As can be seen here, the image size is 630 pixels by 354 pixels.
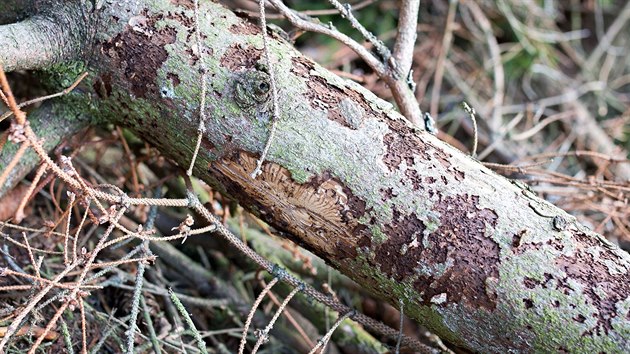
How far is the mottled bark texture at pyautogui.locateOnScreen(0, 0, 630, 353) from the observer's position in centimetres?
101

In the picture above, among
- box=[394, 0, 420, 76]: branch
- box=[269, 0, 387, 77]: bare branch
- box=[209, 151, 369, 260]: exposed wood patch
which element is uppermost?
box=[394, 0, 420, 76]: branch

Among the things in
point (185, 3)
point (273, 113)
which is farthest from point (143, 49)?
point (273, 113)

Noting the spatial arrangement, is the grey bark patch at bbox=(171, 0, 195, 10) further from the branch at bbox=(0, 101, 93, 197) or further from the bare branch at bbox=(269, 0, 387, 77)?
the branch at bbox=(0, 101, 93, 197)

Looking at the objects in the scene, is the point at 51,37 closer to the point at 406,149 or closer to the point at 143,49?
the point at 143,49

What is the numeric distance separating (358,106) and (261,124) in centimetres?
18

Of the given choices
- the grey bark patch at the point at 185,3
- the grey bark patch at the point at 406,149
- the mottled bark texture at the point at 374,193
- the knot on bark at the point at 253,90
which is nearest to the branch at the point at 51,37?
the mottled bark texture at the point at 374,193

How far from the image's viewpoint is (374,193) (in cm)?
104

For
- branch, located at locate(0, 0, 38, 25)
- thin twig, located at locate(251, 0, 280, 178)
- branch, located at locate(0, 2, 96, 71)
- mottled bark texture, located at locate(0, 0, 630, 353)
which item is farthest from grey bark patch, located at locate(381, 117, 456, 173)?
branch, located at locate(0, 0, 38, 25)

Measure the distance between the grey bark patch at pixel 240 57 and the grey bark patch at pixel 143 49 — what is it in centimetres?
10

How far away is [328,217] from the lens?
1.07 metres

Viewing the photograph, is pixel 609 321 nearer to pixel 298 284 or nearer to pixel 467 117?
pixel 298 284

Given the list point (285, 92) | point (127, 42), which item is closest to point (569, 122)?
point (285, 92)

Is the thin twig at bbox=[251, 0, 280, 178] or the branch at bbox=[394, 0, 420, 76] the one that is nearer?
the thin twig at bbox=[251, 0, 280, 178]

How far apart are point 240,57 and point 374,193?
0.33 m
